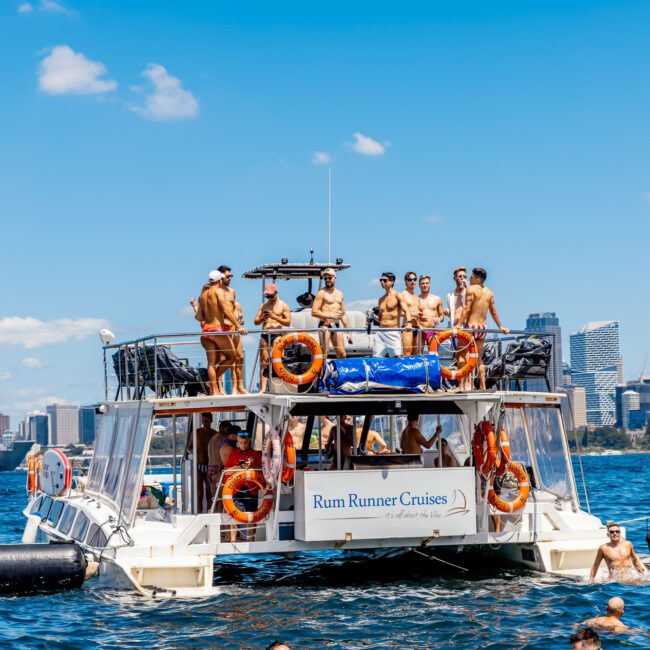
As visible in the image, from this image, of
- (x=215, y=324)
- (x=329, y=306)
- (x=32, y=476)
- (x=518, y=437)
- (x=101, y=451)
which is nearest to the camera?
(x=215, y=324)

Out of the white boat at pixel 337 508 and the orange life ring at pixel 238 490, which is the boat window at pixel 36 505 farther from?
the orange life ring at pixel 238 490

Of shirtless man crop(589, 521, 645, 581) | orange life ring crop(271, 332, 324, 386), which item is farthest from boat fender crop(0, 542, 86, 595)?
shirtless man crop(589, 521, 645, 581)

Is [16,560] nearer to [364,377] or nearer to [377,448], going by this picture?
[364,377]

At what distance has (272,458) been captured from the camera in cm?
1611

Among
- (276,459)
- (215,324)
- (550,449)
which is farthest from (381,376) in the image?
(550,449)

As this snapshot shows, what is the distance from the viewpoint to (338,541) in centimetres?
1600

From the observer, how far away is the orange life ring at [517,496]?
653 inches

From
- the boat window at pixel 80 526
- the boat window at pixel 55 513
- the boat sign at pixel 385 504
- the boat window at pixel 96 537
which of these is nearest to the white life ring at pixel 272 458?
the boat sign at pixel 385 504

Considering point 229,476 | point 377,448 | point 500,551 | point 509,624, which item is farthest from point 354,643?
point 377,448

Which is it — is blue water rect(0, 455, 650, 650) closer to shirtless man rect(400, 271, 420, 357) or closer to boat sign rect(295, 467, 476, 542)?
boat sign rect(295, 467, 476, 542)

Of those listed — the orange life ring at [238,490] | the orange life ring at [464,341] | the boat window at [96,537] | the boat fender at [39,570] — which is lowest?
the boat fender at [39,570]

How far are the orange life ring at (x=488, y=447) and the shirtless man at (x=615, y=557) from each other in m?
1.83

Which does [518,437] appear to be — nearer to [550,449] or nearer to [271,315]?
[550,449]

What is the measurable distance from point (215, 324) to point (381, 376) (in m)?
3.01
